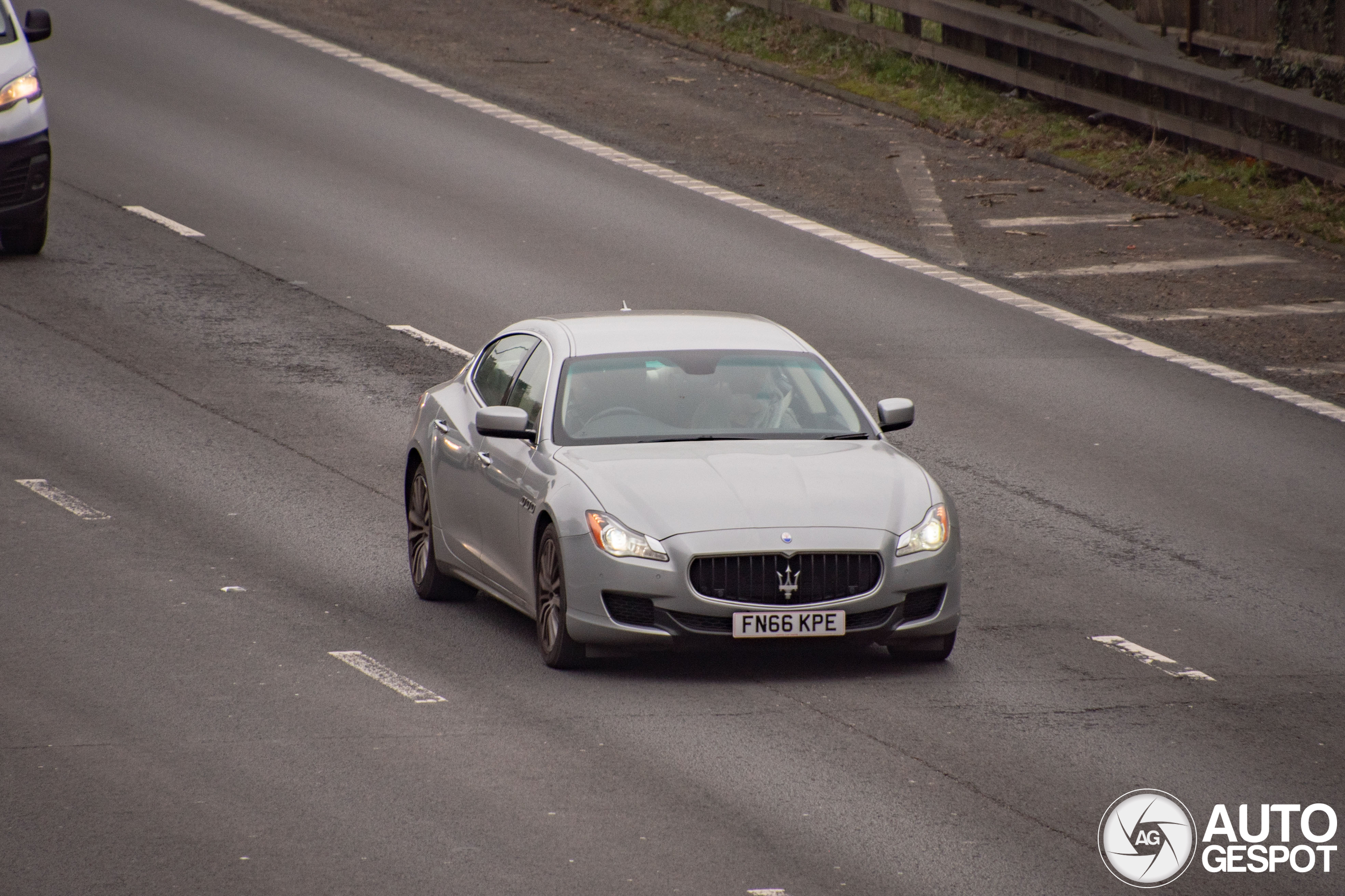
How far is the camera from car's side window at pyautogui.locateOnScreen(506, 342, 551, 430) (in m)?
11.0

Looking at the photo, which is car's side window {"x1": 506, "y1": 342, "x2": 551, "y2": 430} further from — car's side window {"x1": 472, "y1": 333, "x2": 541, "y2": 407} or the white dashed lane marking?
the white dashed lane marking

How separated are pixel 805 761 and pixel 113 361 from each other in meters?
9.41

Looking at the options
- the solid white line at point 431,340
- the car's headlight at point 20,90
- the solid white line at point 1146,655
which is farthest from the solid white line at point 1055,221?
the solid white line at point 1146,655

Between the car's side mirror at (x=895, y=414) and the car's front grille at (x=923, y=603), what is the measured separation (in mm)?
1238

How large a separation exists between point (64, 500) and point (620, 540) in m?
4.69

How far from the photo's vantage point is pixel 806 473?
10172 millimetres

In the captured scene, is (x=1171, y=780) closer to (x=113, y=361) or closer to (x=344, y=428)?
(x=344, y=428)

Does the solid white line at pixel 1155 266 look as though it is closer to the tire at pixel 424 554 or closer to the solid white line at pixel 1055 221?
the solid white line at pixel 1055 221

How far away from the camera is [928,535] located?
10.0m

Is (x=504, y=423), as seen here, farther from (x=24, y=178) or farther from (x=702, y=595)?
(x=24, y=178)

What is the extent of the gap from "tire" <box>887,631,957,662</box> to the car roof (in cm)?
185

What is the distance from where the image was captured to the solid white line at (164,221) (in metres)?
20.6

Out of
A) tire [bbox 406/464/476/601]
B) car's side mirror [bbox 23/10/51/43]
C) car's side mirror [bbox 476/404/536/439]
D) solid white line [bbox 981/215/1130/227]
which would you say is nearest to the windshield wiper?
car's side mirror [bbox 476/404/536/439]

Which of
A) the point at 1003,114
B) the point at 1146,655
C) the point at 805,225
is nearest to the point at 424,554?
the point at 1146,655
